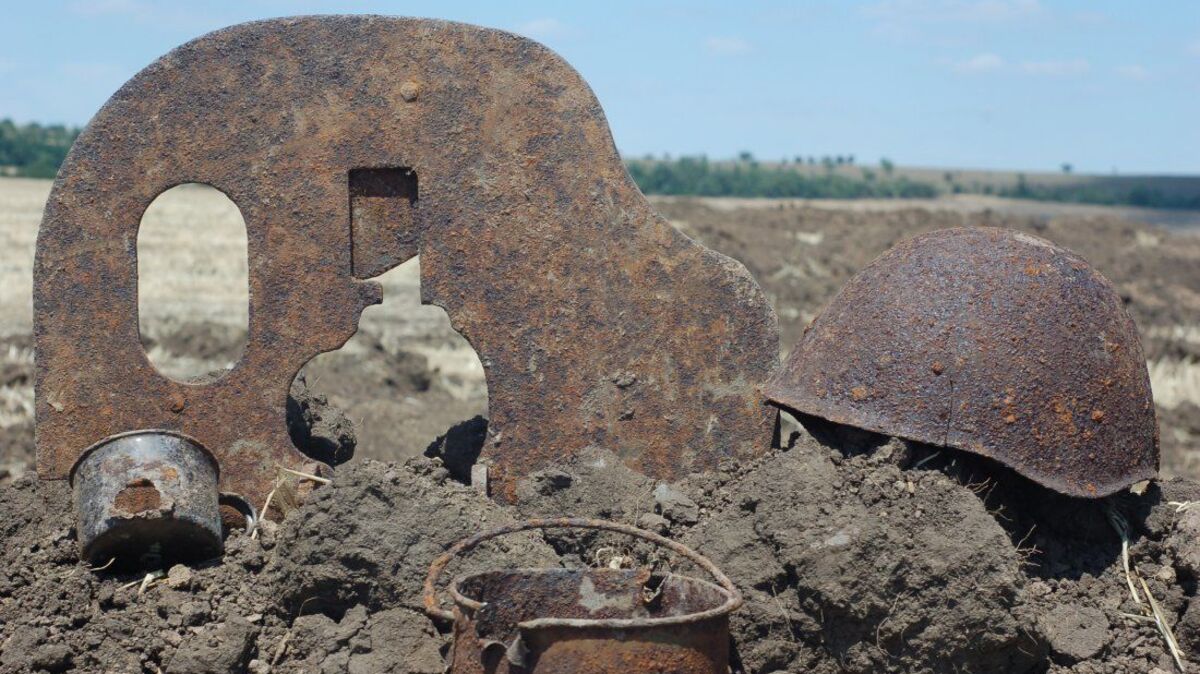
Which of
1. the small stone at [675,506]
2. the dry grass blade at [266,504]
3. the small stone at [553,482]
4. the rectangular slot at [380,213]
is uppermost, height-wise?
the rectangular slot at [380,213]

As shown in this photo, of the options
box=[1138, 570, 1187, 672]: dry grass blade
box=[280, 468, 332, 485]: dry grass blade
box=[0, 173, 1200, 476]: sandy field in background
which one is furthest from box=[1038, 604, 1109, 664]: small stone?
box=[0, 173, 1200, 476]: sandy field in background

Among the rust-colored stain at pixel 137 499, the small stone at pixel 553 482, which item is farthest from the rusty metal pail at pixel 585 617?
the rust-colored stain at pixel 137 499

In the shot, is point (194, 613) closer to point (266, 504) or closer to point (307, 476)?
point (266, 504)

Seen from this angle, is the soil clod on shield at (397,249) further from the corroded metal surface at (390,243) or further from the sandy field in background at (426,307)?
the sandy field in background at (426,307)

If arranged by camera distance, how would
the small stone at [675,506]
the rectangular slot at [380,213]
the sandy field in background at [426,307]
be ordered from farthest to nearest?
the sandy field in background at [426,307], the rectangular slot at [380,213], the small stone at [675,506]

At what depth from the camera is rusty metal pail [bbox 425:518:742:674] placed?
12.6 feet

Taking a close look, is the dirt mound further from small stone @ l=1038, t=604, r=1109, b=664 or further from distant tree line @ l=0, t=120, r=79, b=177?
distant tree line @ l=0, t=120, r=79, b=177

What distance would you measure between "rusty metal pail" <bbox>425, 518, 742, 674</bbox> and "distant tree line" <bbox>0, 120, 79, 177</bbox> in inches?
1818

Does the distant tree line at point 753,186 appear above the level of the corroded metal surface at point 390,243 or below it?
below

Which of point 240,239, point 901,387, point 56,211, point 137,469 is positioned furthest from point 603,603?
point 240,239

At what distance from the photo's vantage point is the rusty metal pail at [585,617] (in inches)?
151

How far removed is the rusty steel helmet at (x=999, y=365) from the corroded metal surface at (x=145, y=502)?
2.22 meters

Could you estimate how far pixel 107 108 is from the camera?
5.49m

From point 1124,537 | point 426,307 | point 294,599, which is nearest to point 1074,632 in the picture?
point 1124,537
